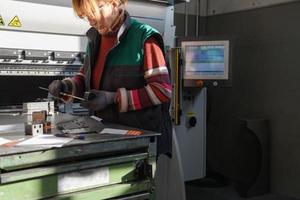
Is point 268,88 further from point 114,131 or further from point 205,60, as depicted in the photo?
point 114,131

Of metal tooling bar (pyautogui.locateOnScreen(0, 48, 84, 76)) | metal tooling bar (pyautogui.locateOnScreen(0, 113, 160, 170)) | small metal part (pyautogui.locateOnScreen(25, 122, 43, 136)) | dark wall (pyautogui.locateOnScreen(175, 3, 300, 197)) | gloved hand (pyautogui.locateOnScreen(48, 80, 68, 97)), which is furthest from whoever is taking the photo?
dark wall (pyautogui.locateOnScreen(175, 3, 300, 197))

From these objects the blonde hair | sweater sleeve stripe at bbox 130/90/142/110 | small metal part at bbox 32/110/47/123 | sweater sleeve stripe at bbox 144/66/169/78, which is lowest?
small metal part at bbox 32/110/47/123

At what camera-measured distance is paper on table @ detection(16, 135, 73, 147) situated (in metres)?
1.12

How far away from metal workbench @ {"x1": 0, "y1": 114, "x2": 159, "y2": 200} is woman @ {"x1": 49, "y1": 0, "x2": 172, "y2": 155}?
0.13m

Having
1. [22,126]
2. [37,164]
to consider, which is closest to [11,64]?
[22,126]

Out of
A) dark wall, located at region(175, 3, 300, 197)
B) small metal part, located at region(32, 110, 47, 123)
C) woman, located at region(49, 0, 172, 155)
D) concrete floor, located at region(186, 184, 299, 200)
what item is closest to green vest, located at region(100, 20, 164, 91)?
woman, located at region(49, 0, 172, 155)

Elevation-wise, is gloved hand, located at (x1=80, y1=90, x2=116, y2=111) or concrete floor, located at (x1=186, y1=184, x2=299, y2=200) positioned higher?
gloved hand, located at (x1=80, y1=90, x2=116, y2=111)

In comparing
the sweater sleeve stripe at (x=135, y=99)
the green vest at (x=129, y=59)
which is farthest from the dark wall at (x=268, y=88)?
the sweater sleeve stripe at (x=135, y=99)

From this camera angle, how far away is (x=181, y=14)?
11.8 feet

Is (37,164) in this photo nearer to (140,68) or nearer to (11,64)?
(140,68)

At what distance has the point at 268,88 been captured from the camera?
127 inches

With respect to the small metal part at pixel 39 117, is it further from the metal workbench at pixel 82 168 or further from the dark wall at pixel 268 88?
the dark wall at pixel 268 88

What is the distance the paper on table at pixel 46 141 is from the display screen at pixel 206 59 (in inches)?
70.6

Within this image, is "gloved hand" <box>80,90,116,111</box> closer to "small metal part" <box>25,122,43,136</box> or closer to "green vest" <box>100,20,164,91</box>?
"green vest" <box>100,20,164,91</box>
